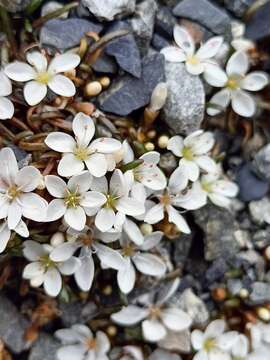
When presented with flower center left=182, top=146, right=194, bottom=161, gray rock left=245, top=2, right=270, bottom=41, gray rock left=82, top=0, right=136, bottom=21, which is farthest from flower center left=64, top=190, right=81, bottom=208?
gray rock left=245, top=2, right=270, bottom=41

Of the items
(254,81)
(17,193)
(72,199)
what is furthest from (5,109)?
(254,81)

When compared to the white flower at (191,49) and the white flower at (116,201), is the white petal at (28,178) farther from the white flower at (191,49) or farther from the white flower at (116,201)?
the white flower at (191,49)

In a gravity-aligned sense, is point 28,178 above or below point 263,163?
above

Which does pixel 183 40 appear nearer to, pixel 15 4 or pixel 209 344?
pixel 15 4

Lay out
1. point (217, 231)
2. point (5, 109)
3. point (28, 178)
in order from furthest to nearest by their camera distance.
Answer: point (217, 231) < point (5, 109) < point (28, 178)

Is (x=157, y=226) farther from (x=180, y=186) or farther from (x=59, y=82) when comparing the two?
(x=59, y=82)

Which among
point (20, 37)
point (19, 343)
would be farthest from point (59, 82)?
point (19, 343)
